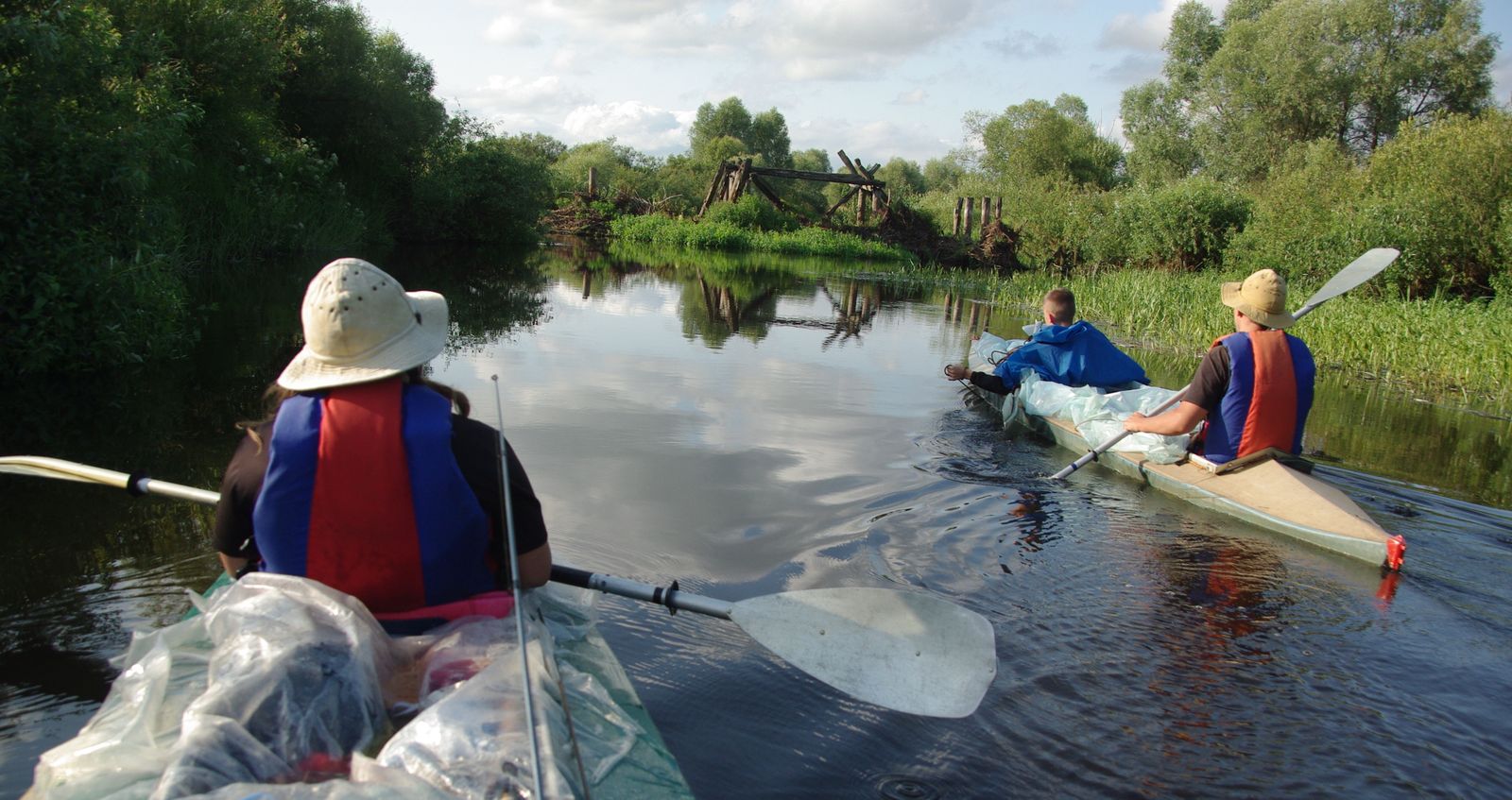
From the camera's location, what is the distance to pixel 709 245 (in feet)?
119

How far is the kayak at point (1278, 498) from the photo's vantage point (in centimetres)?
555

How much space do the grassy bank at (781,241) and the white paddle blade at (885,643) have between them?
104 ft

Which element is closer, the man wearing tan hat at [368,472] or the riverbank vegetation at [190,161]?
the man wearing tan hat at [368,472]

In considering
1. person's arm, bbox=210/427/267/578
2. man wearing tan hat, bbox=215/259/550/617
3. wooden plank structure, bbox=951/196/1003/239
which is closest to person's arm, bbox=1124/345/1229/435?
man wearing tan hat, bbox=215/259/550/617

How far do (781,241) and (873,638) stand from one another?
108 feet

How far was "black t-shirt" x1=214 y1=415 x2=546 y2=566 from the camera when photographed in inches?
→ 106

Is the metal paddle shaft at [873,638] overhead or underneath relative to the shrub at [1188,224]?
underneath

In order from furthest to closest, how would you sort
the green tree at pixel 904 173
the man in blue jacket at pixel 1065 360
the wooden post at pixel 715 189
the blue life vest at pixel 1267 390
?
the green tree at pixel 904 173
the wooden post at pixel 715 189
the man in blue jacket at pixel 1065 360
the blue life vest at pixel 1267 390

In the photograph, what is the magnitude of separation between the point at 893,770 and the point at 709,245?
33491mm

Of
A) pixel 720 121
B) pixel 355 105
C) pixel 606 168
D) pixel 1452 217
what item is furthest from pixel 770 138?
pixel 1452 217

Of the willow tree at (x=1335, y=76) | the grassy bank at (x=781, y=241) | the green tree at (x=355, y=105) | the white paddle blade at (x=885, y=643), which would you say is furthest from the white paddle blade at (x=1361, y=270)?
the willow tree at (x=1335, y=76)

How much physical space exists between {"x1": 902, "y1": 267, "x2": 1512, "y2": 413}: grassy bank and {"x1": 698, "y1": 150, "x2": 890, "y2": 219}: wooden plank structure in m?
17.9

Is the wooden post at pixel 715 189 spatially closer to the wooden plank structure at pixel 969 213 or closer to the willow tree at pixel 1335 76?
the wooden plank structure at pixel 969 213

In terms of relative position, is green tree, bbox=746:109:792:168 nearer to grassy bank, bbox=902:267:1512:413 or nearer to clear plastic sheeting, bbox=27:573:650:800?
grassy bank, bbox=902:267:1512:413
